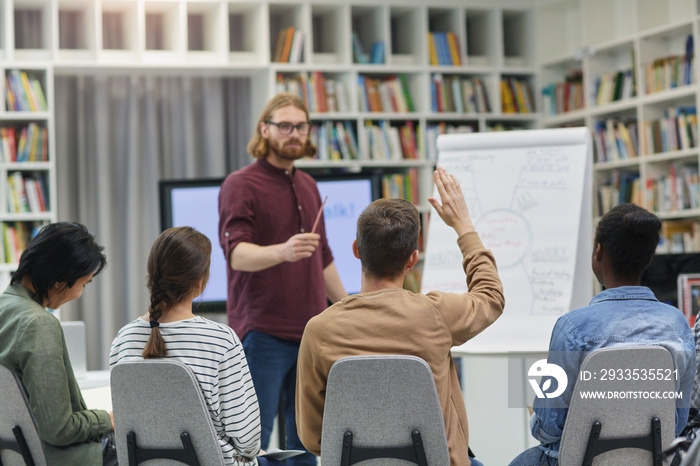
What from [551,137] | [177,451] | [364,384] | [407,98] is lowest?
[177,451]

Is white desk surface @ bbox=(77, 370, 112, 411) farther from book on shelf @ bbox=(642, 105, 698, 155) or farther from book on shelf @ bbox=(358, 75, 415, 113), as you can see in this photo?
book on shelf @ bbox=(642, 105, 698, 155)

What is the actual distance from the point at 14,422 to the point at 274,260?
A: 0.92m

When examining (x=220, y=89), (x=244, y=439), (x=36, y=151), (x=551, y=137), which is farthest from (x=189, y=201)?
(x=244, y=439)

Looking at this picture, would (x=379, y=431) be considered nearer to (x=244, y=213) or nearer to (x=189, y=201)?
(x=244, y=213)

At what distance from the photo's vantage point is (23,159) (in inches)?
192

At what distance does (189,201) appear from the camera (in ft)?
14.5

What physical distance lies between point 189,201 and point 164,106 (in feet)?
4.93

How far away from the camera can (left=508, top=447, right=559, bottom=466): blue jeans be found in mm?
1968

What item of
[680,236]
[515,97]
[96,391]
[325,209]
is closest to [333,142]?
[325,209]

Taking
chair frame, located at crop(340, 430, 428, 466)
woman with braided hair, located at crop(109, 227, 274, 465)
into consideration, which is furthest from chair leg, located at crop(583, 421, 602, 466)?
woman with braided hair, located at crop(109, 227, 274, 465)

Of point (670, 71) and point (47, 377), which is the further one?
point (670, 71)

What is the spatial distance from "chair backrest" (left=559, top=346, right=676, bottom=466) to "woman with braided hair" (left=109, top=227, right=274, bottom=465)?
0.72 meters

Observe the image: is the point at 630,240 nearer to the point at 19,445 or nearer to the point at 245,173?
the point at 245,173

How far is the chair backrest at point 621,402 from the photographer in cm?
170
